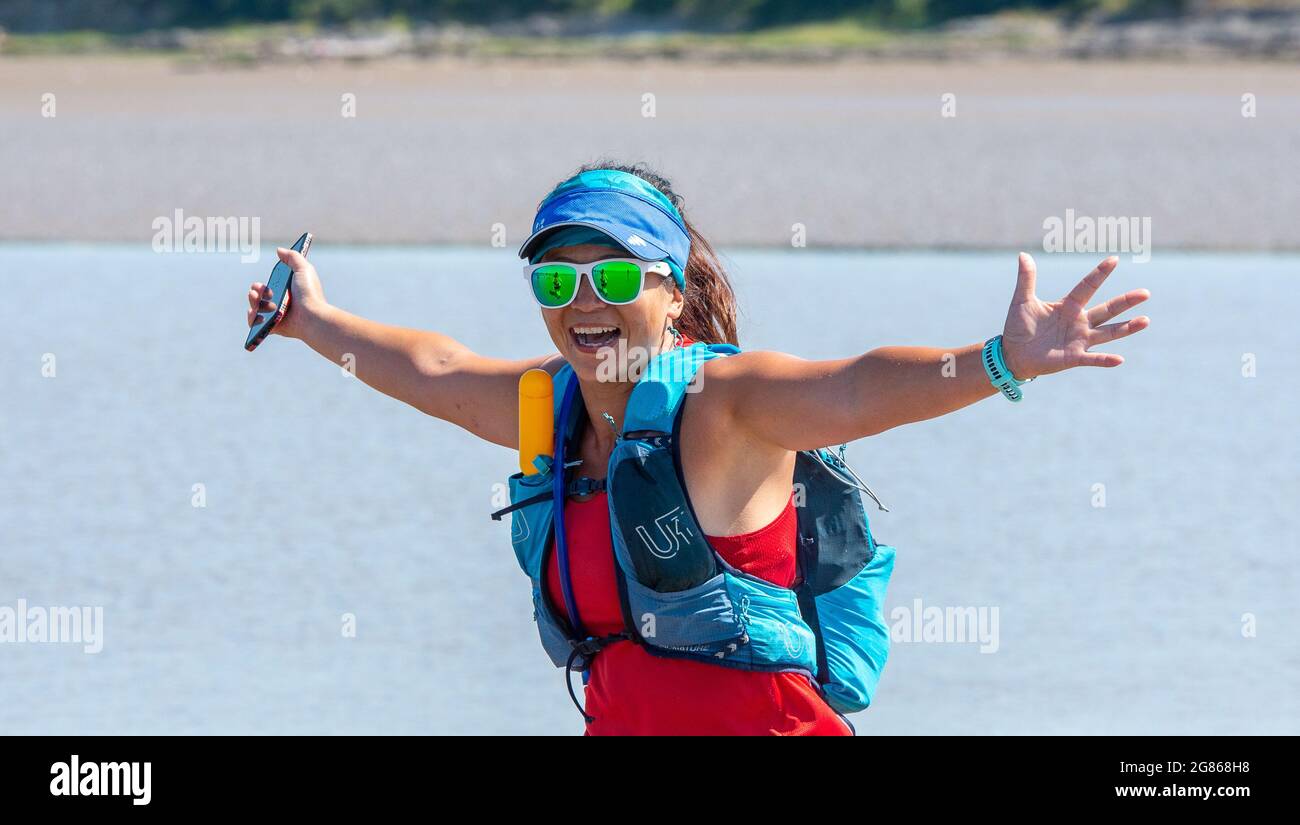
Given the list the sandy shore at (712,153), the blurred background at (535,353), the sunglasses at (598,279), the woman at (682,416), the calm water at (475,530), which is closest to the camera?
the woman at (682,416)

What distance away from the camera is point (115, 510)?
6535 millimetres

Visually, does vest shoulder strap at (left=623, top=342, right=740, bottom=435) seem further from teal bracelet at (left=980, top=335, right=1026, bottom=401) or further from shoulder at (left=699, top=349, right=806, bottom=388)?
teal bracelet at (left=980, top=335, right=1026, bottom=401)

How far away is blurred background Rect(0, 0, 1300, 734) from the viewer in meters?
5.04

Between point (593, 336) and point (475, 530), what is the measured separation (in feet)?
11.5

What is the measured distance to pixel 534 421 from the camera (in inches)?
112

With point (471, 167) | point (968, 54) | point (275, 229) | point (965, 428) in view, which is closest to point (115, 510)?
point (965, 428)

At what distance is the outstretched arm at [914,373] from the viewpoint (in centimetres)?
242

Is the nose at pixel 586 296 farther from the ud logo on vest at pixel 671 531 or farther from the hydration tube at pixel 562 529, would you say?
the ud logo on vest at pixel 671 531

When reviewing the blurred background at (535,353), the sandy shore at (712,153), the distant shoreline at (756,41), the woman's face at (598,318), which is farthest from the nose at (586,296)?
the distant shoreline at (756,41)

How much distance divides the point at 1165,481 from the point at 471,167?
8.81m

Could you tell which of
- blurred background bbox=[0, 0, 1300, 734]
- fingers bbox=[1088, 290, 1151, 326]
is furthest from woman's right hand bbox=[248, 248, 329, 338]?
fingers bbox=[1088, 290, 1151, 326]

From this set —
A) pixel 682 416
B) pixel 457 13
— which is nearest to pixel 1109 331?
pixel 682 416

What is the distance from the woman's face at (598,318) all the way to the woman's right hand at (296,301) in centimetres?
64

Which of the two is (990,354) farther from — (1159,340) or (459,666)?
(1159,340)
